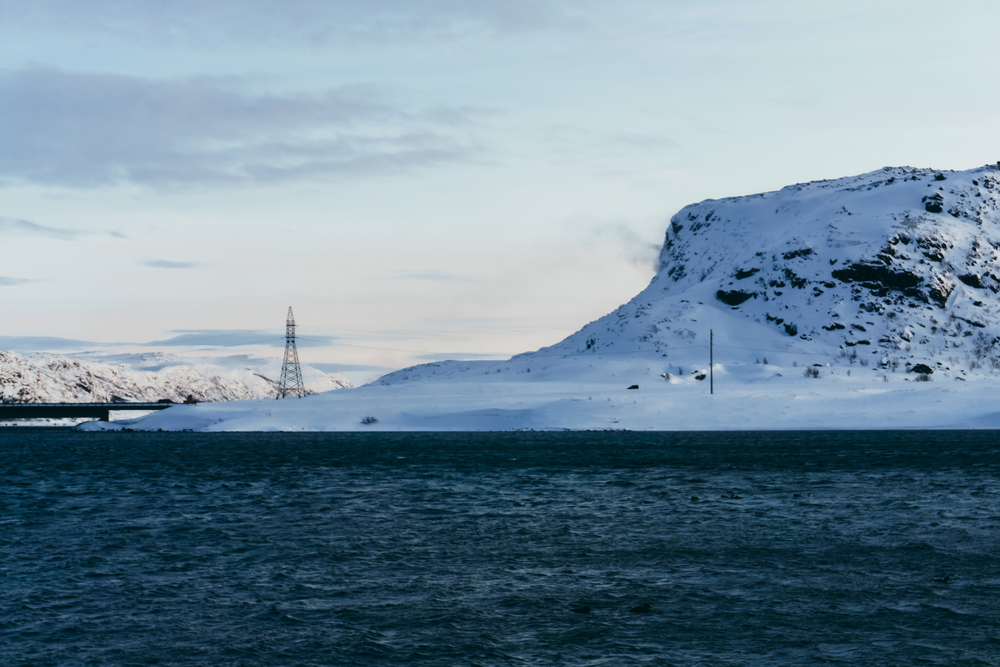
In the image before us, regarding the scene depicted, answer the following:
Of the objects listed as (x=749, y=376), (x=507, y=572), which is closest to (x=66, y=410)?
(x=749, y=376)

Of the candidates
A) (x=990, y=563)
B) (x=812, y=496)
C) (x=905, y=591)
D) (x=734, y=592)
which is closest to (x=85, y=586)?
(x=734, y=592)

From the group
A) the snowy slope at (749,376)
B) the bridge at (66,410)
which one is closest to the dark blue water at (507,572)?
the snowy slope at (749,376)

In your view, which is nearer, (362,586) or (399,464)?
(362,586)

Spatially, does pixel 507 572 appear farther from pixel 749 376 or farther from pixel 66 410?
pixel 66 410

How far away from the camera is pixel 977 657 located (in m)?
16.9

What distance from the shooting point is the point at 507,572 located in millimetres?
25375

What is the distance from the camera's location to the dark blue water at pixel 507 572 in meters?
18.1

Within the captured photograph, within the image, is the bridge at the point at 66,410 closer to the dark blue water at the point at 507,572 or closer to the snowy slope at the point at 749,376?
the snowy slope at the point at 749,376

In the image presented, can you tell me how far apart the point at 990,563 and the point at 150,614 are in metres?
20.9

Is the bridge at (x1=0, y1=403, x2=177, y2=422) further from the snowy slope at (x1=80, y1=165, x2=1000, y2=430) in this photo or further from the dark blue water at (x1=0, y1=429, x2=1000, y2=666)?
the dark blue water at (x1=0, y1=429, x2=1000, y2=666)

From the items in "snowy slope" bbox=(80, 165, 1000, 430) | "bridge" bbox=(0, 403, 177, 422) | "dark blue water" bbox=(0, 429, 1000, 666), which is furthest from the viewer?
"bridge" bbox=(0, 403, 177, 422)

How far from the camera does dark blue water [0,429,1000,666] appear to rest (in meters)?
18.1

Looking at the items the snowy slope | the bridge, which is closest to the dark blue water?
the snowy slope

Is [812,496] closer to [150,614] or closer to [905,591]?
[905,591]
